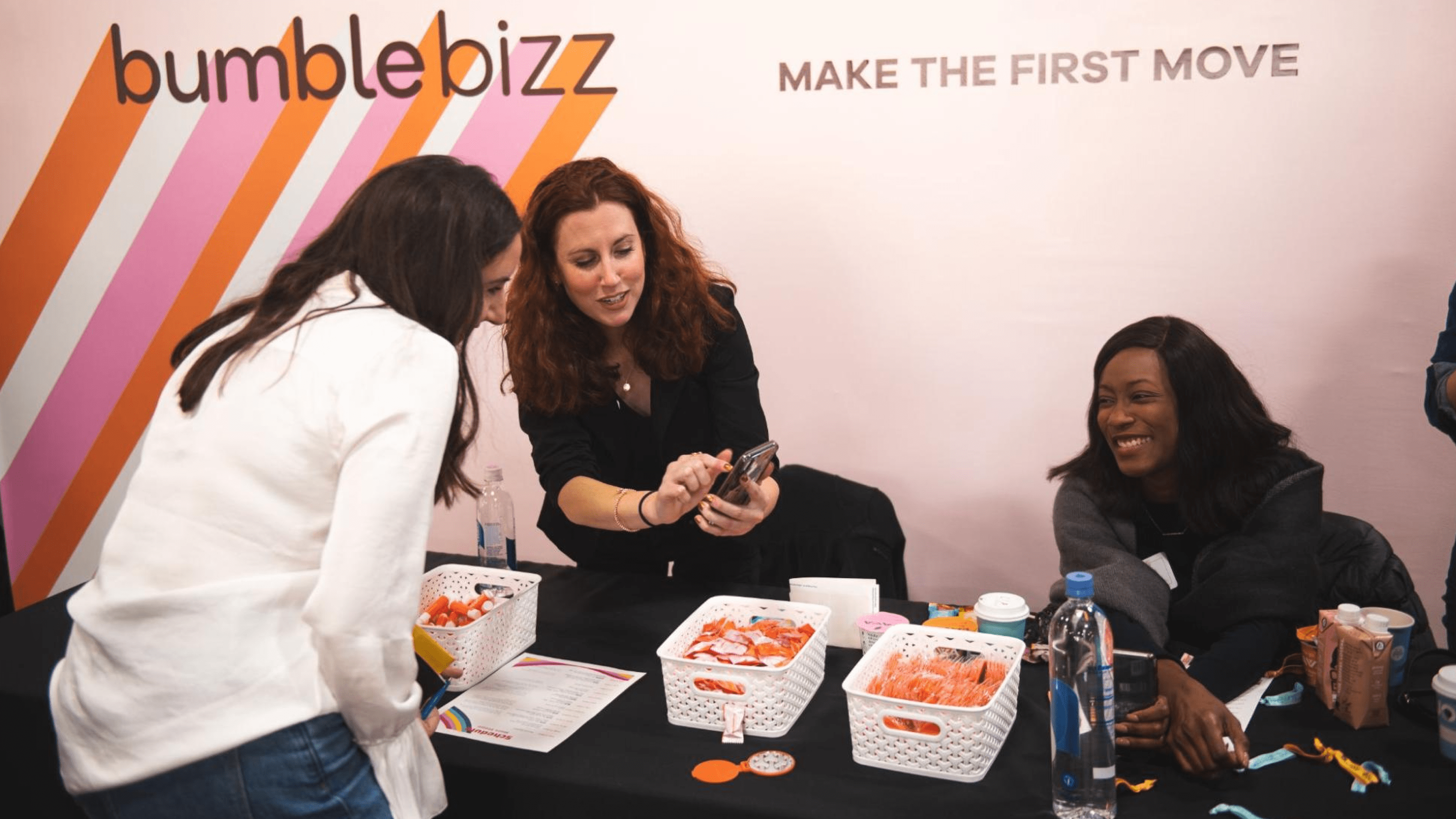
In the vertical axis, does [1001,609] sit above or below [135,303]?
below

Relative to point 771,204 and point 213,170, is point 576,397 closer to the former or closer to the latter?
point 771,204

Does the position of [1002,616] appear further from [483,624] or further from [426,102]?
[426,102]

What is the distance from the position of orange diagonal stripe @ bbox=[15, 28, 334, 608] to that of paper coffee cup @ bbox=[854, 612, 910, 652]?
2.58m

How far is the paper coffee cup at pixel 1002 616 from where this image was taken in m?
1.86

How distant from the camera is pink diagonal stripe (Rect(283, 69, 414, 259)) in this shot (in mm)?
3480

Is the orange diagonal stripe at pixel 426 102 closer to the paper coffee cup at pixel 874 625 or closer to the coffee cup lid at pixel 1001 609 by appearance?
the paper coffee cup at pixel 874 625

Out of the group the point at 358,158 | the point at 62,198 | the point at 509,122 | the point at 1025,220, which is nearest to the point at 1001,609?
the point at 1025,220

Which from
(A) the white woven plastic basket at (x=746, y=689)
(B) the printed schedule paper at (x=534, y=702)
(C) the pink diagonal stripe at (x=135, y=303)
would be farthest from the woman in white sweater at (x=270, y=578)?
(C) the pink diagonal stripe at (x=135, y=303)

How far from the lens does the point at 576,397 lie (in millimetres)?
2312

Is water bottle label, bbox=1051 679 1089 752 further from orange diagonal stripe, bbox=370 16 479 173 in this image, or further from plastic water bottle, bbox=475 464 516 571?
orange diagonal stripe, bbox=370 16 479 173

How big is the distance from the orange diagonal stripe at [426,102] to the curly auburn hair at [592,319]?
4.27 feet

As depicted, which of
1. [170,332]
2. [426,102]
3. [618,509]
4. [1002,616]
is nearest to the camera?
[1002,616]

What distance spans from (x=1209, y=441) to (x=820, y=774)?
1056 mm

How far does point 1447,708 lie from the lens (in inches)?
60.0
